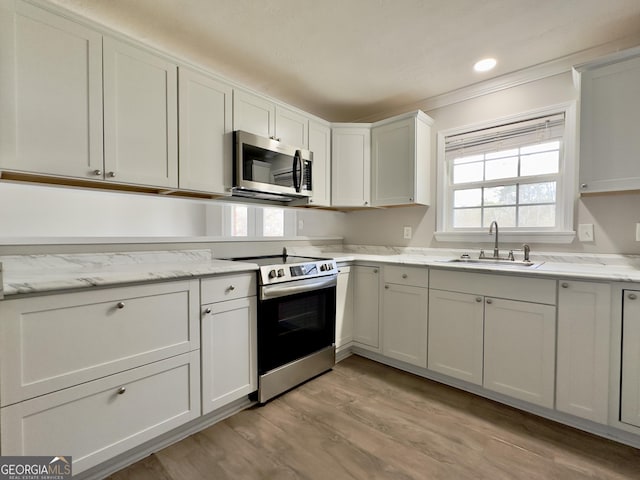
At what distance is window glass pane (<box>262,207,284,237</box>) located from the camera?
287 centimetres

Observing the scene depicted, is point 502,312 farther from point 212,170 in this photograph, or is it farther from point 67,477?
point 67,477

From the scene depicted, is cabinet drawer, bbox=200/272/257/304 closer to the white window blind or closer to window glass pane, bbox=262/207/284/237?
window glass pane, bbox=262/207/284/237

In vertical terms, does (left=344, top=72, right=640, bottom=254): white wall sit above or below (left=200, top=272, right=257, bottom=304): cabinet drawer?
above

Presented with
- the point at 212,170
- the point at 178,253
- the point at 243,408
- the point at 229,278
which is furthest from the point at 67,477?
the point at 212,170

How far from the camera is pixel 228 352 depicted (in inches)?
73.2

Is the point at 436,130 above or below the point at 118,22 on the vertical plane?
below

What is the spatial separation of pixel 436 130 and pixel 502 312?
1812 millimetres

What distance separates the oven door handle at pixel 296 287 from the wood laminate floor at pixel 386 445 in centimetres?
73

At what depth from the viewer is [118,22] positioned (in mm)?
1908

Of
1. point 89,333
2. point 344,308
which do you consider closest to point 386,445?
point 344,308

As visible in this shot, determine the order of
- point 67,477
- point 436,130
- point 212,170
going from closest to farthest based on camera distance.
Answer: point 67,477 → point 212,170 → point 436,130

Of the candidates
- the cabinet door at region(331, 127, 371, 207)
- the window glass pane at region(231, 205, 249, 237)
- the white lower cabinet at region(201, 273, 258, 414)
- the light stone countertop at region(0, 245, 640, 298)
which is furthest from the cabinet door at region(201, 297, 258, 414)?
the cabinet door at region(331, 127, 371, 207)

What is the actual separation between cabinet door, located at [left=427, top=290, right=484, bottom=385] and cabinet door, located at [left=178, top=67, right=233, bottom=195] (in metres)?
1.80

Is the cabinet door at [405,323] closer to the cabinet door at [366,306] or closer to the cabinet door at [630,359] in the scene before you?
the cabinet door at [366,306]
